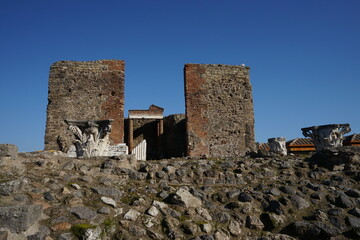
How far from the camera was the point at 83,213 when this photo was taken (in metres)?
3.54

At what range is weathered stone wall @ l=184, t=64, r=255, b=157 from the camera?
1328cm

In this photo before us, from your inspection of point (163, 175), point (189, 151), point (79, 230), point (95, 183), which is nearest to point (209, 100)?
point (189, 151)

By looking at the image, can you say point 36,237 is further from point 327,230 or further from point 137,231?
point 327,230

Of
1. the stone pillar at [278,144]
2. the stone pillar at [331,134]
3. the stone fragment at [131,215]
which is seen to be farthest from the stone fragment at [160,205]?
the stone pillar at [278,144]

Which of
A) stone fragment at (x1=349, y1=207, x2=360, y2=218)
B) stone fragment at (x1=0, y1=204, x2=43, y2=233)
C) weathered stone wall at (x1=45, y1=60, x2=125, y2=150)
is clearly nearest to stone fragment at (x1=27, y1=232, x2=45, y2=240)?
stone fragment at (x1=0, y1=204, x2=43, y2=233)

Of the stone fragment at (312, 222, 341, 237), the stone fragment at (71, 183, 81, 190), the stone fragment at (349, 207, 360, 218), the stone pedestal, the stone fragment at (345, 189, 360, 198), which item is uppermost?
the stone pedestal

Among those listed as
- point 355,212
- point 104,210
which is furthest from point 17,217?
point 355,212

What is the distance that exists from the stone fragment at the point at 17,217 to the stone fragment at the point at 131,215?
105 cm

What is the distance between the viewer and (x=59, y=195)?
151 inches

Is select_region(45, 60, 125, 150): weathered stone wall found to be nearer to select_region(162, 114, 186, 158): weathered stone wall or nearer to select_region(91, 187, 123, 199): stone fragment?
select_region(162, 114, 186, 158): weathered stone wall

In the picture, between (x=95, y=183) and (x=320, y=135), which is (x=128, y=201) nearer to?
(x=95, y=183)

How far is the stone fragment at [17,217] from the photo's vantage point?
3.05m

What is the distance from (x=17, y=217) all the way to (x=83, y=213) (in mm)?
708

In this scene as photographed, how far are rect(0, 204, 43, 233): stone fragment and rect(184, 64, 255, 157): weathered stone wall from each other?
10.1m
